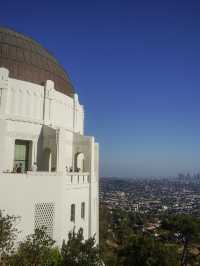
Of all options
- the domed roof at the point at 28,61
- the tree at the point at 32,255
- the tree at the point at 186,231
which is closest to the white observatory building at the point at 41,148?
the domed roof at the point at 28,61

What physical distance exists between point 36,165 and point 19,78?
636cm

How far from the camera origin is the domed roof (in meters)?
21.0

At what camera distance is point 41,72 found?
2250cm

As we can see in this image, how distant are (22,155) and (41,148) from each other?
1.41 meters

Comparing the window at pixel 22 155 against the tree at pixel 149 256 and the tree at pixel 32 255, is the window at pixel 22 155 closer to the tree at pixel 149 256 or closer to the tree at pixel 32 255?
the tree at pixel 32 255

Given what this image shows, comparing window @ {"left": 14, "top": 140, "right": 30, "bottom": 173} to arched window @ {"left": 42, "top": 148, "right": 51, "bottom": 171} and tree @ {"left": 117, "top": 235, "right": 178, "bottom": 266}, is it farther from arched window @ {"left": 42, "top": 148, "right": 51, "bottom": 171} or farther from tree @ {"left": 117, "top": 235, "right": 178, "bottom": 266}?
tree @ {"left": 117, "top": 235, "right": 178, "bottom": 266}

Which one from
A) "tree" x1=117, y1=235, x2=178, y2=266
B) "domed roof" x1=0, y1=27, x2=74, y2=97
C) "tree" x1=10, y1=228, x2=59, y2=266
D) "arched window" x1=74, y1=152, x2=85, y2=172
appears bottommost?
"tree" x1=117, y1=235, x2=178, y2=266

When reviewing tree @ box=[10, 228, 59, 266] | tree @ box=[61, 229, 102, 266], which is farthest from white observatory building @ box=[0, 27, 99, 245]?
tree @ box=[10, 228, 59, 266]

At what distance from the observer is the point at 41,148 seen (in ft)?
67.9

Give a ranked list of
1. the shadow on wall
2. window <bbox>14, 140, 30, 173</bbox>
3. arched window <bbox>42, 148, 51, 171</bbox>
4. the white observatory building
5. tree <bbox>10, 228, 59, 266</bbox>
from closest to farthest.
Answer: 1. tree <bbox>10, 228, 59, 266</bbox>
2. the white observatory building
3. the shadow on wall
4. window <bbox>14, 140, 30, 173</bbox>
5. arched window <bbox>42, 148, 51, 171</bbox>

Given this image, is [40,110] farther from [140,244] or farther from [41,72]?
[140,244]

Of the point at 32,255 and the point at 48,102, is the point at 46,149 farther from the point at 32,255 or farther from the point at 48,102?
the point at 32,255

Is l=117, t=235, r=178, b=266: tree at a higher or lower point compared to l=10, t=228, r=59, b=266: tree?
lower

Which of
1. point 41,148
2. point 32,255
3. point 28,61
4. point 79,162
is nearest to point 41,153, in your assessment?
point 41,148
